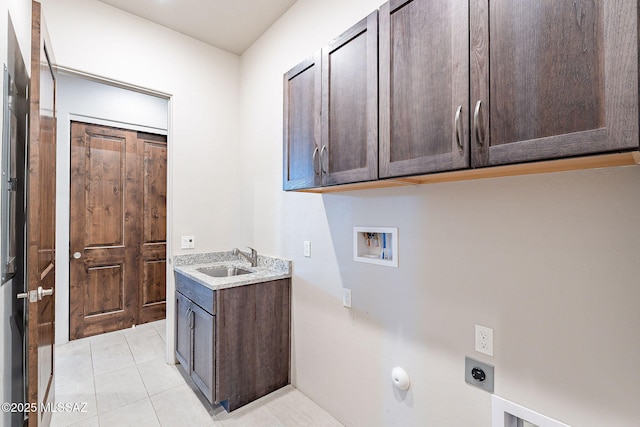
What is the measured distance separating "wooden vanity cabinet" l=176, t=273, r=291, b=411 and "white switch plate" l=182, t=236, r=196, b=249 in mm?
409

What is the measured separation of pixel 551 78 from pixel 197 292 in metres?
2.30

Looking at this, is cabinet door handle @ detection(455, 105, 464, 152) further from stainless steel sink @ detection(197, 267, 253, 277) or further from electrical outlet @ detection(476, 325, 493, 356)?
stainless steel sink @ detection(197, 267, 253, 277)

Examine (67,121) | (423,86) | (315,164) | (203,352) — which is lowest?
(203,352)

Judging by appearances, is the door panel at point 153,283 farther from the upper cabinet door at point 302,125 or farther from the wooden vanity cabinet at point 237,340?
the upper cabinet door at point 302,125

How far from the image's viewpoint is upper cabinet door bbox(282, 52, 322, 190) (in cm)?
166

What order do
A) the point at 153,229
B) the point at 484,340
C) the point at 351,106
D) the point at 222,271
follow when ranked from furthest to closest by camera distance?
the point at 153,229 → the point at 222,271 → the point at 351,106 → the point at 484,340

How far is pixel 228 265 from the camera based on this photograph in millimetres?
2848

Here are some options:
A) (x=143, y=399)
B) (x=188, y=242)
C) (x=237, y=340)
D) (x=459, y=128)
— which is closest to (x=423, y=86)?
(x=459, y=128)

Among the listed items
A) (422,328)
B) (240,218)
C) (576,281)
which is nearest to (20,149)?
(240,218)

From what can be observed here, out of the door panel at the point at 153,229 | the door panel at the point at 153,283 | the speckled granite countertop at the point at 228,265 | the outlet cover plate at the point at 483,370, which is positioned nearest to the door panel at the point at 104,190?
the door panel at the point at 153,229

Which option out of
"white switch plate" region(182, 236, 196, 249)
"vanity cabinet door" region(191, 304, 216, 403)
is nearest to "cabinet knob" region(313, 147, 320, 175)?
"vanity cabinet door" region(191, 304, 216, 403)

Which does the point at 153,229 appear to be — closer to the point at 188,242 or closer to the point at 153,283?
the point at 153,283

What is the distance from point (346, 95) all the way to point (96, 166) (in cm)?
325

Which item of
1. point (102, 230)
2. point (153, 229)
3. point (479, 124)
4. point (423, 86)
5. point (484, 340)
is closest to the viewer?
point (479, 124)
